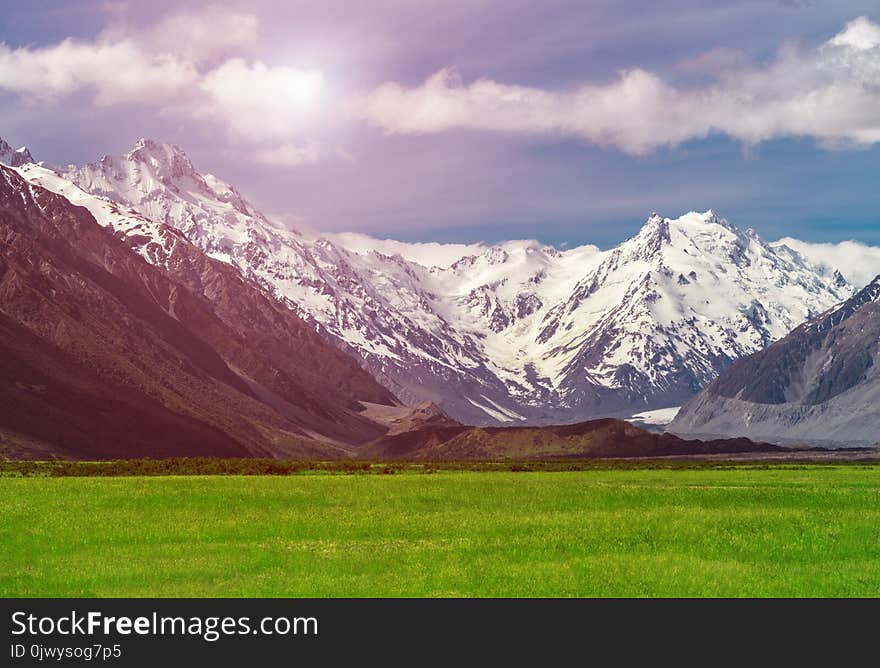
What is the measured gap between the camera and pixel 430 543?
2101 inches

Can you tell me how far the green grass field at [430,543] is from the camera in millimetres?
43469

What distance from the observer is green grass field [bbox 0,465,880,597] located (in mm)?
43469
